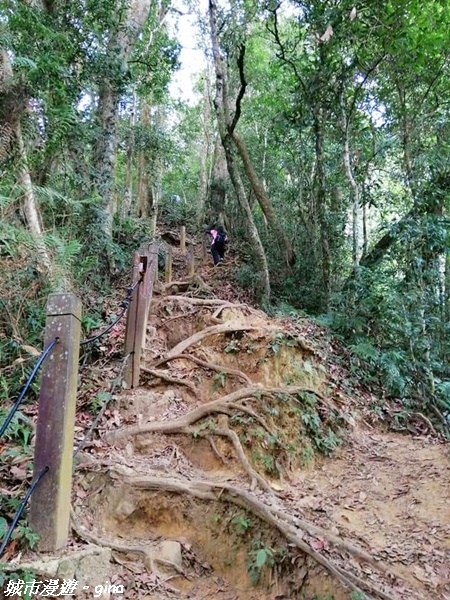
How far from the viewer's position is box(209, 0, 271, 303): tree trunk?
9912mm

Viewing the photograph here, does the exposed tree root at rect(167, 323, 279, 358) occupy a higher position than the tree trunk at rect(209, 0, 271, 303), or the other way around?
the tree trunk at rect(209, 0, 271, 303)

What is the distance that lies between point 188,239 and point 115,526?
12.7 metres

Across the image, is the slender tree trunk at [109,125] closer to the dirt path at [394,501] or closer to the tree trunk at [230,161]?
the tree trunk at [230,161]

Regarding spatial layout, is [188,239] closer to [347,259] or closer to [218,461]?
[347,259]

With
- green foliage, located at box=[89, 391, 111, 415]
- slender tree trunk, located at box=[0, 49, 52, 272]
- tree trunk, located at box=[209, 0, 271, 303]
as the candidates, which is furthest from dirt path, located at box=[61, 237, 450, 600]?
tree trunk, located at box=[209, 0, 271, 303]

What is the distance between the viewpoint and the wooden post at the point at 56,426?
279cm

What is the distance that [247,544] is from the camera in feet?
12.7

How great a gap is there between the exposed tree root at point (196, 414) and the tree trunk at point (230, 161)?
4.32m

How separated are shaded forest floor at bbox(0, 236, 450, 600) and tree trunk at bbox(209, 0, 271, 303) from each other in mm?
2920

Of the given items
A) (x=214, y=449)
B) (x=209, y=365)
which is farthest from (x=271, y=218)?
(x=214, y=449)

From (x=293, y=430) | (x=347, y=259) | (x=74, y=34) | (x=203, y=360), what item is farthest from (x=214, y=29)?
(x=293, y=430)

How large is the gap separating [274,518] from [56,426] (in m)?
2.09

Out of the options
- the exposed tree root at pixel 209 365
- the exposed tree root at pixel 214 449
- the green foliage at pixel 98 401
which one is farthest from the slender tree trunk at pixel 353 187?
the green foliage at pixel 98 401

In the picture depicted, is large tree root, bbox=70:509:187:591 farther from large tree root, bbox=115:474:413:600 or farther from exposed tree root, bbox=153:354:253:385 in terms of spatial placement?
exposed tree root, bbox=153:354:253:385
